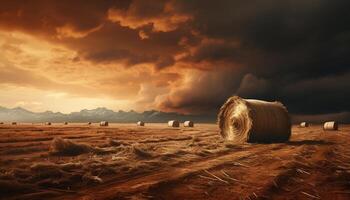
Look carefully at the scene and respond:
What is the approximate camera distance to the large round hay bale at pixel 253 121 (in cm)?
1636

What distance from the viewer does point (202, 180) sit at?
630 centimetres

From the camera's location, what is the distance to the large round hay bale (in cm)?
1636

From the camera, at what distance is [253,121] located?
637 inches

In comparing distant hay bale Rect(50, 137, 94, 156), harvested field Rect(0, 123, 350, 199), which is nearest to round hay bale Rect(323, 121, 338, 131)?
harvested field Rect(0, 123, 350, 199)

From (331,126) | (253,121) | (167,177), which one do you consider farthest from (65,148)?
(331,126)

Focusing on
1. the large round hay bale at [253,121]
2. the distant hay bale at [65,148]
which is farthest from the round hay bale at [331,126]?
the distant hay bale at [65,148]

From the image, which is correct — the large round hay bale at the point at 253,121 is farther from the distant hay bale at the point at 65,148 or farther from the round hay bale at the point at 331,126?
the round hay bale at the point at 331,126

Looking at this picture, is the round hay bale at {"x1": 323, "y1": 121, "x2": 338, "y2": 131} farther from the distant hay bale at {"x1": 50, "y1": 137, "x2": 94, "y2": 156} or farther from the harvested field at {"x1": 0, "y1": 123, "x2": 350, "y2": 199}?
the distant hay bale at {"x1": 50, "y1": 137, "x2": 94, "y2": 156}

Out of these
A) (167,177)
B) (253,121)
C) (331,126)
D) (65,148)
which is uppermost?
(253,121)

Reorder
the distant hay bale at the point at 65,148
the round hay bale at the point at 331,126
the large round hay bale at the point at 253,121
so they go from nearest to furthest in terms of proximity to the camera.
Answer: the distant hay bale at the point at 65,148 < the large round hay bale at the point at 253,121 < the round hay bale at the point at 331,126

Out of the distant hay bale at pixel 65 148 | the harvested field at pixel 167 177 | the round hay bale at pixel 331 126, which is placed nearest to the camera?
the harvested field at pixel 167 177

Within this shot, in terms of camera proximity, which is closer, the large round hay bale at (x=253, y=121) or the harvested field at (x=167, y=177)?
the harvested field at (x=167, y=177)

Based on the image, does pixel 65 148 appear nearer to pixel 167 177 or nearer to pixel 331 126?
pixel 167 177

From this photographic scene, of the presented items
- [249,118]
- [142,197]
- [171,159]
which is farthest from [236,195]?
[249,118]
